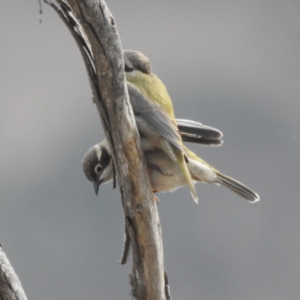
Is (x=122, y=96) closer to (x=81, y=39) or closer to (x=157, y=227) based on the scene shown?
(x=81, y=39)

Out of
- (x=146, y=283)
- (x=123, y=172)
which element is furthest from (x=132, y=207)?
(x=146, y=283)

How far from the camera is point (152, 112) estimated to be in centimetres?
564

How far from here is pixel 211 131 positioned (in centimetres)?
656

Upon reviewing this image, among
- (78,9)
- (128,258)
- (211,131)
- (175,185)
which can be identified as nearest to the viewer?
(78,9)

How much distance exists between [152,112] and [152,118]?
0.10 m

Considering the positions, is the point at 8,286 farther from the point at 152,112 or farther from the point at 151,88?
the point at 151,88

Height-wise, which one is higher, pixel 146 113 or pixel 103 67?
pixel 103 67

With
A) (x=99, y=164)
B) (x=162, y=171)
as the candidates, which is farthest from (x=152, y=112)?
(x=99, y=164)

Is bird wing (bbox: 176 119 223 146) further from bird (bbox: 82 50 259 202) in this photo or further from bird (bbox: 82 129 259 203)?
bird (bbox: 82 129 259 203)

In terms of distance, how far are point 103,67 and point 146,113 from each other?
4.25 ft

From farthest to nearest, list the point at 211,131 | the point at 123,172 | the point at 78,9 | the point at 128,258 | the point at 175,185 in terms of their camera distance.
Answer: the point at 211,131, the point at 175,185, the point at 128,258, the point at 123,172, the point at 78,9

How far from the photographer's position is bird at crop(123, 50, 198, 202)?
5504 millimetres

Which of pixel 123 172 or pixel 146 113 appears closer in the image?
pixel 123 172

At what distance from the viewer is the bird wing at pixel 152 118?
5.48 m
